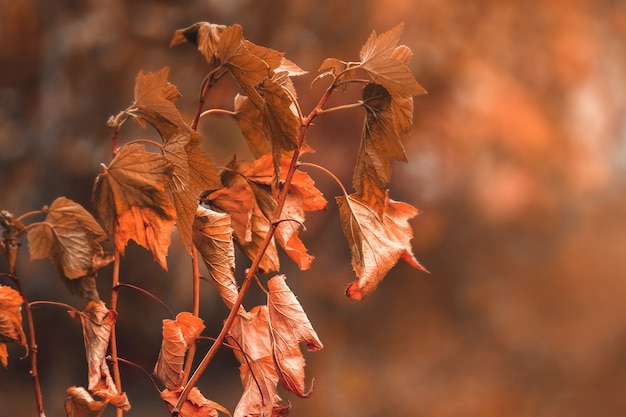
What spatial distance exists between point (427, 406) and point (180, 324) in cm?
203

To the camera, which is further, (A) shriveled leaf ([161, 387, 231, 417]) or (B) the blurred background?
(B) the blurred background

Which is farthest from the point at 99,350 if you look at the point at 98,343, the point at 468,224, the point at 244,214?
the point at 468,224

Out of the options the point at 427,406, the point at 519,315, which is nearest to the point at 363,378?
the point at 427,406

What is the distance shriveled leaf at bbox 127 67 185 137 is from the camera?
384 millimetres

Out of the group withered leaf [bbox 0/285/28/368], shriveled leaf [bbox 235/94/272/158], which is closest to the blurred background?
shriveled leaf [bbox 235/94/272/158]

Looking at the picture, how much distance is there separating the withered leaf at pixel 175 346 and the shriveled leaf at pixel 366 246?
0.08 meters

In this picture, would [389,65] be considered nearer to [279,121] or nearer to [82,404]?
[279,121]

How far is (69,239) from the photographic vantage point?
1.23 ft

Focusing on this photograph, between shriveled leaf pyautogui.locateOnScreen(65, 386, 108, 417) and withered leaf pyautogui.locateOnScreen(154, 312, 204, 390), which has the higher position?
withered leaf pyautogui.locateOnScreen(154, 312, 204, 390)

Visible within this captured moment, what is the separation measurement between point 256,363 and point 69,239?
0.36 ft

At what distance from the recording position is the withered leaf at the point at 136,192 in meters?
0.36

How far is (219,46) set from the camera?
0.39m

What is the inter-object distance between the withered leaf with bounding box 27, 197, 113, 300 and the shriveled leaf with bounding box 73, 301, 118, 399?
21 millimetres

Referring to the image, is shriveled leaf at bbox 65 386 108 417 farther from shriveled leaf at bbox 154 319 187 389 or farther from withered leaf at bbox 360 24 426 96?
withered leaf at bbox 360 24 426 96
